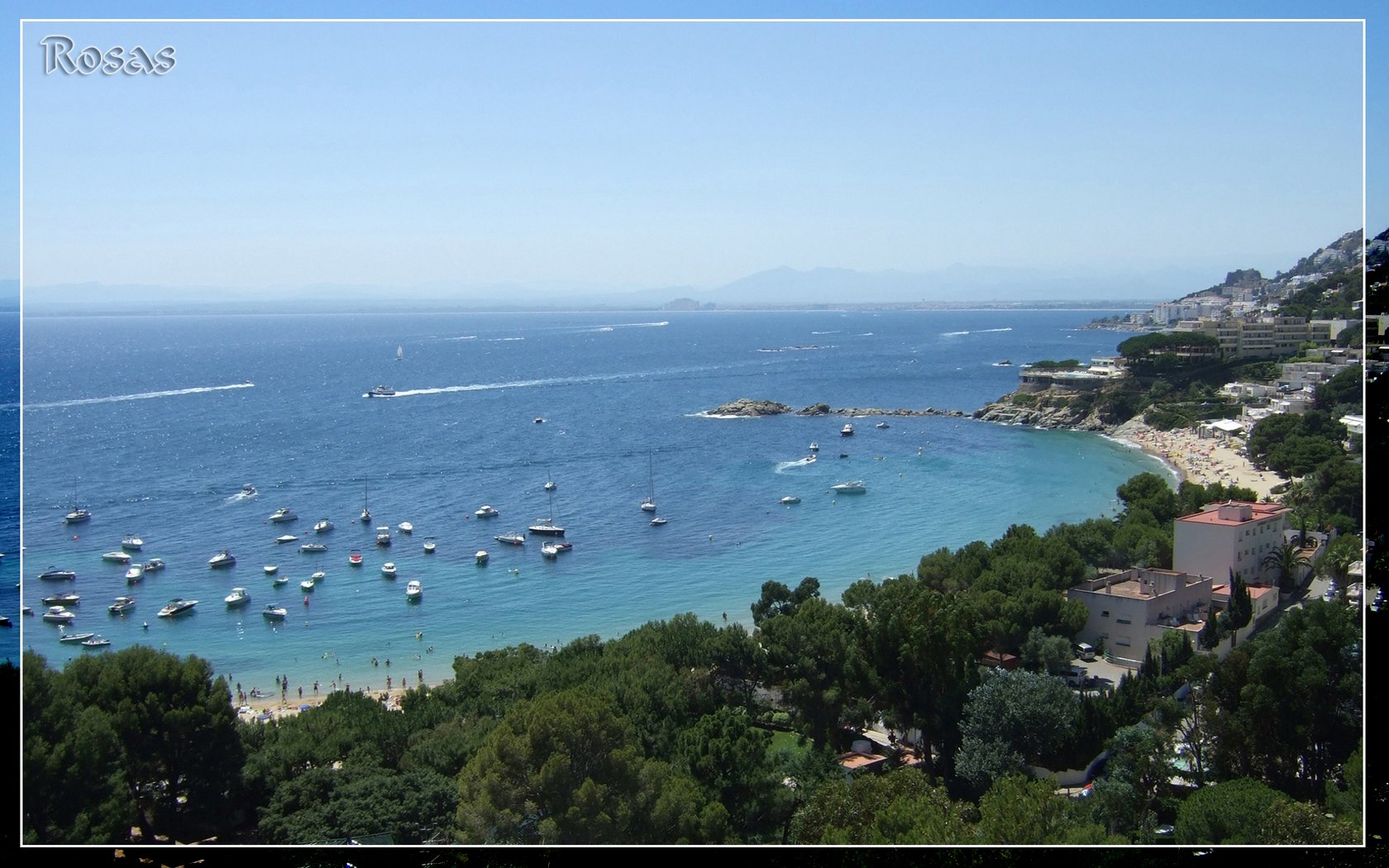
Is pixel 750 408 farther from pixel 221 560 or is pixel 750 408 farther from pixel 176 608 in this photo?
pixel 176 608

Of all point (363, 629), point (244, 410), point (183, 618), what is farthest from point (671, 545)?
point (244, 410)

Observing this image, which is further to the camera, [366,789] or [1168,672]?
[1168,672]

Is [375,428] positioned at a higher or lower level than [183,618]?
higher

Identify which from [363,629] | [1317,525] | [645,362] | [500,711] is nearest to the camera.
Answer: [500,711]

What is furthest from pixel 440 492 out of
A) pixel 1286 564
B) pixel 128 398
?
pixel 1286 564

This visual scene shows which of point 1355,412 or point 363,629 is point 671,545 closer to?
point 363,629
